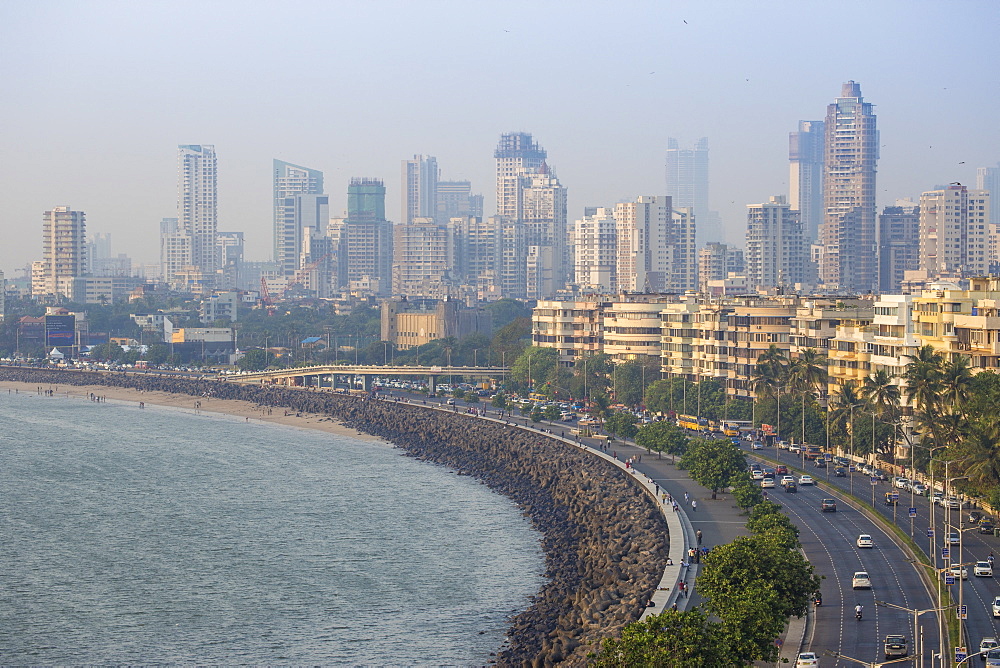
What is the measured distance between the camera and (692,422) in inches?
3856

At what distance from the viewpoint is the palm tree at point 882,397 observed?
75.8 metres

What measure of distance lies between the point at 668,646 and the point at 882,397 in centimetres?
4824

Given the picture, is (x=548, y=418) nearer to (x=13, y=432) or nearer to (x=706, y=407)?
(x=706, y=407)

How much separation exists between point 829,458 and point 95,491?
43970mm

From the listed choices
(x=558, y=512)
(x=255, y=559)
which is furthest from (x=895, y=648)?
(x=558, y=512)

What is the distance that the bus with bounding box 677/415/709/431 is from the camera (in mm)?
95500

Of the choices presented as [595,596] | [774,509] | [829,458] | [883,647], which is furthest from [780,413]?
[883,647]

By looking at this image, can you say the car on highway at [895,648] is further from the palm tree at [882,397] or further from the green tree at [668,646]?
the palm tree at [882,397]

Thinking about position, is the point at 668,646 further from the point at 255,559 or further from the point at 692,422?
the point at 692,422

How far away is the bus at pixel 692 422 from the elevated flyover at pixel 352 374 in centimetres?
4130

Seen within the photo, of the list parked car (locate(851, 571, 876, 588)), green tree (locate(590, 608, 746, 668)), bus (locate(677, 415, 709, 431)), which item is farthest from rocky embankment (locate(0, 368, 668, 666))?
green tree (locate(590, 608, 746, 668))

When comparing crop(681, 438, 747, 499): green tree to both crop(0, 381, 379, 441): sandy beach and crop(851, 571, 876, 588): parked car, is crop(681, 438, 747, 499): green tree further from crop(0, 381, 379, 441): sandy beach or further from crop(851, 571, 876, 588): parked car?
crop(0, 381, 379, 441): sandy beach

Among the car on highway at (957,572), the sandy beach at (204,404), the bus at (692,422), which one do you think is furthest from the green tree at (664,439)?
the sandy beach at (204,404)

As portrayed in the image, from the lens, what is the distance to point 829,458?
80750 millimetres
